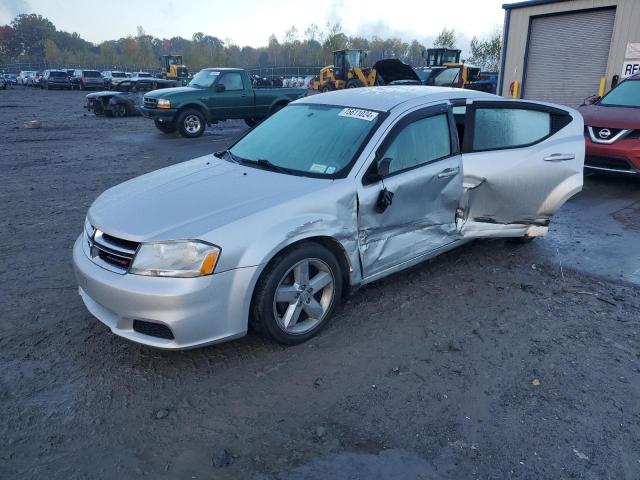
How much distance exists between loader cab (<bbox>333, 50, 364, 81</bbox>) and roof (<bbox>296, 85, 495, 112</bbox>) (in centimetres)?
2106

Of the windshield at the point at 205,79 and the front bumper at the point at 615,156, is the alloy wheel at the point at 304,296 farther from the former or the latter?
the windshield at the point at 205,79

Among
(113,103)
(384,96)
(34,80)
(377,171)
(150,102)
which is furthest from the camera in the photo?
(34,80)

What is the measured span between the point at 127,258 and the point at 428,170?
231cm

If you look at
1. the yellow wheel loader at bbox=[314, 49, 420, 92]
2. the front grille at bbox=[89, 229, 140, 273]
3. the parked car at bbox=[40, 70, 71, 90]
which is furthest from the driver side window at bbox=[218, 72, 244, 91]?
the parked car at bbox=[40, 70, 71, 90]

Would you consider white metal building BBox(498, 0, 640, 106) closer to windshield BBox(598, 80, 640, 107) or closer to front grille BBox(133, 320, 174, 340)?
windshield BBox(598, 80, 640, 107)

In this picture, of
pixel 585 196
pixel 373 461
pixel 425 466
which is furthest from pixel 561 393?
pixel 585 196

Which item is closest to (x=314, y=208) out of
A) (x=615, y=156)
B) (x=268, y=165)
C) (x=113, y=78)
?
(x=268, y=165)

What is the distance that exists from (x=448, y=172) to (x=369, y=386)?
76.7 inches

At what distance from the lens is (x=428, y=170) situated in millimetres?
3812

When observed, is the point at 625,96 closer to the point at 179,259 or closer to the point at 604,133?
the point at 604,133

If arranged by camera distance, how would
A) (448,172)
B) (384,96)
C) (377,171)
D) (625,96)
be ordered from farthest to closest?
(625,96), (384,96), (448,172), (377,171)

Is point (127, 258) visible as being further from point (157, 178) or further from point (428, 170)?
point (428, 170)

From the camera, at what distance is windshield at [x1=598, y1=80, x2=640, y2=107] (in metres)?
8.00

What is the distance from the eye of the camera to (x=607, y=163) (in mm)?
7148
